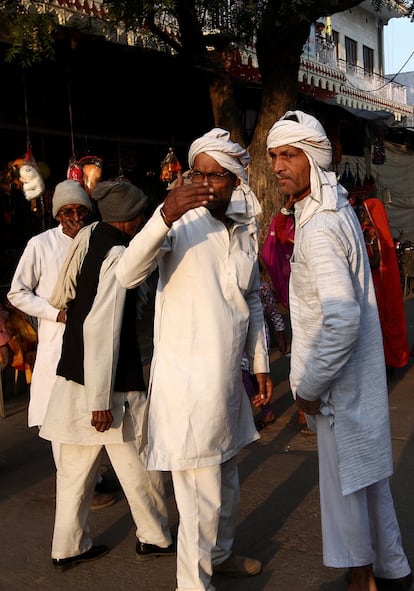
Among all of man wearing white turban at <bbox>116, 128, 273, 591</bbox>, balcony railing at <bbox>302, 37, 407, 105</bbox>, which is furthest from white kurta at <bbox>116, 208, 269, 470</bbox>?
balcony railing at <bbox>302, 37, 407, 105</bbox>

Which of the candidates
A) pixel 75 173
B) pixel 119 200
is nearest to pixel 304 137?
pixel 119 200

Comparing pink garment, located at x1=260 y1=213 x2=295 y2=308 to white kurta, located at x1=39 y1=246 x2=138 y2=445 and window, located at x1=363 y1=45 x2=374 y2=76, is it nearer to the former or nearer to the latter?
white kurta, located at x1=39 y1=246 x2=138 y2=445

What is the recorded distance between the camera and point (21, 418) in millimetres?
6148

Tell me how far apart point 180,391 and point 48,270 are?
172cm

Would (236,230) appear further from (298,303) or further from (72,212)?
(72,212)

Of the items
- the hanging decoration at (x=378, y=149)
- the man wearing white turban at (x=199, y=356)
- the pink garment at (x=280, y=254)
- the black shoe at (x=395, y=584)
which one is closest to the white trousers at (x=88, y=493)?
the man wearing white turban at (x=199, y=356)

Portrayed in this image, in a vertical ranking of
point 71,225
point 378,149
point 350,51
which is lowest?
point 71,225

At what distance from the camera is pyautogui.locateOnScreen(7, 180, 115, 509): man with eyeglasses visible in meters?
4.10

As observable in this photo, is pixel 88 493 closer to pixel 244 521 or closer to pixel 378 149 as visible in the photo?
pixel 244 521

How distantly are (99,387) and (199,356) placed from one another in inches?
23.3

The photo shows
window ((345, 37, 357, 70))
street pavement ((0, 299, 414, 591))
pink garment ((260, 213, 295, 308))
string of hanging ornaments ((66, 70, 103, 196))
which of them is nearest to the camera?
street pavement ((0, 299, 414, 591))

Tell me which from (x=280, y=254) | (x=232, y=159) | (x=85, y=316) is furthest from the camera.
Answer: (x=280, y=254)

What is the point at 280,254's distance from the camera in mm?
5695

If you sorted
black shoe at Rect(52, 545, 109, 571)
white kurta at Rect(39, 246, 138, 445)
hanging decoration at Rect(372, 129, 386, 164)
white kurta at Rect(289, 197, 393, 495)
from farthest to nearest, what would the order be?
hanging decoration at Rect(372, 129, 386, 164), black shoe at Rect(52, 545, 109, 571), white kurta at Rect(39, 246, 138, 445), white kurta at Rect(289, 197, 393, 495)
